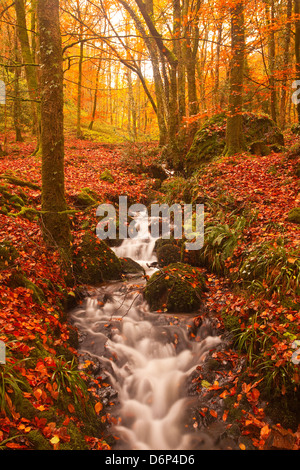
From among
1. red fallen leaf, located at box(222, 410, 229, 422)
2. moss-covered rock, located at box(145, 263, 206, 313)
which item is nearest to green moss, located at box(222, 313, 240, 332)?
moss-covered rock, located at box(145, 263, 206, 313)

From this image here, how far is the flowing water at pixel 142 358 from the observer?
391cm

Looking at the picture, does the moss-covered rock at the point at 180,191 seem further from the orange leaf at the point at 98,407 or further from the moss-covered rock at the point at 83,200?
the orange leaf at the point at 98,407

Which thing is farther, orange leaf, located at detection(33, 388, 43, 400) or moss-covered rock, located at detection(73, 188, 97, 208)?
moss-covered rock, located at detection(73, 188, 97, 208)

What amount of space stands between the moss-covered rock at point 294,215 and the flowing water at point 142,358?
9.96 feet

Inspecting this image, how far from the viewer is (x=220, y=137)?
11.6m

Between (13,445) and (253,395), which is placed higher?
(13,445)

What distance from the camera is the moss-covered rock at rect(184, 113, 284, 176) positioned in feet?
35.8

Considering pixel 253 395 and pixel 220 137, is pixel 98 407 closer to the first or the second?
pixel 253 395

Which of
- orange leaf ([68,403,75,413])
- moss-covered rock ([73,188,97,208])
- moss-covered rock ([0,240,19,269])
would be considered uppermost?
moss-covered rock ([73,188,97,208])

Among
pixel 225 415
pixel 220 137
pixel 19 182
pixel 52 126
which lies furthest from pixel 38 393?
pixel 220 137

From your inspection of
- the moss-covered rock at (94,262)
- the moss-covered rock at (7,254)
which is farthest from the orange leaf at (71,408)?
the moss-covered rock at (94,262)

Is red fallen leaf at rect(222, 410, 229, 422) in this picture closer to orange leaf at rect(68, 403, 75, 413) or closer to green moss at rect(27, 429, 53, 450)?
orange leaf at rect(68, 403, 75, 413)

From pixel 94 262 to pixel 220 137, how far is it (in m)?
7.86

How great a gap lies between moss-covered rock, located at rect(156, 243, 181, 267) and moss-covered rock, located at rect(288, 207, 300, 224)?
2917 mm
